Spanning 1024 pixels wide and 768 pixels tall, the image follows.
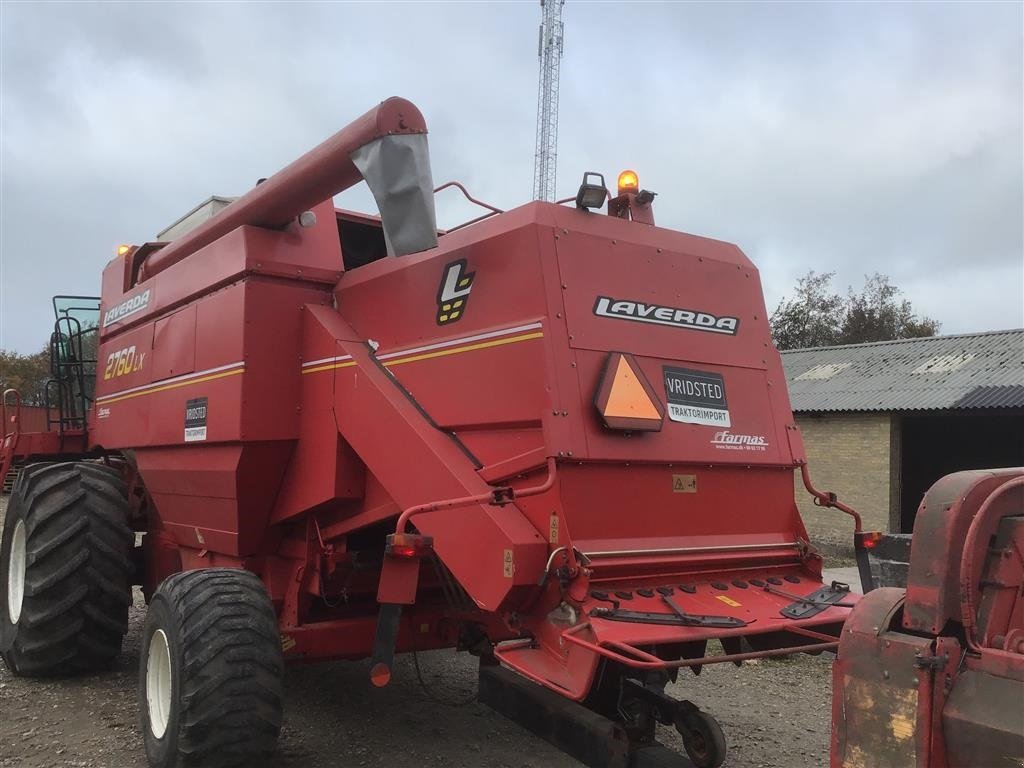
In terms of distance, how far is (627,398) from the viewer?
11.9 ft

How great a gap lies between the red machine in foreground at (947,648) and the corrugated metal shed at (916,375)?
1363cm

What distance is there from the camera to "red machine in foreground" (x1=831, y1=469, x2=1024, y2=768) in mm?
2184

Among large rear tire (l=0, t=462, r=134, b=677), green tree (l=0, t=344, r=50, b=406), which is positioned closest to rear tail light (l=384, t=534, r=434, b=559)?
large rear tire (l=0, t=462, r=134, b=677)

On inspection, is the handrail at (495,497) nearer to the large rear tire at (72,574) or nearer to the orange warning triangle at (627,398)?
the orange warning triangle at (627,398)

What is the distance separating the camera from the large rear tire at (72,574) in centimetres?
541

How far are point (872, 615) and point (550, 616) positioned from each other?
4.03 ft

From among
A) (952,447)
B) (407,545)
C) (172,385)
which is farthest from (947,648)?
(952,447)

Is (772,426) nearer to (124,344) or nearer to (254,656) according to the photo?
(254,656)

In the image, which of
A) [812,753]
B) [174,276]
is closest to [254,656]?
[174,276]

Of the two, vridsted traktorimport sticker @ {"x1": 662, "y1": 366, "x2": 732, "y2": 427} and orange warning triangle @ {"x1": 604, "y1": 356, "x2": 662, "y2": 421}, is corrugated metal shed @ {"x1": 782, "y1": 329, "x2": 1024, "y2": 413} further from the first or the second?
orange warning triangle @ {"x1": 604, "y1": 356, "x2": 662, "y2": 421}

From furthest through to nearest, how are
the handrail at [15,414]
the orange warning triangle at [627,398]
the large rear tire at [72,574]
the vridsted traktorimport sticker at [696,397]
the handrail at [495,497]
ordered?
the handrail at [15,414] → the large rear tire at [72,574] → the vridsted traktorimport sticker at [696,397] → the orange warning triangle at [627,398] → the handrail at [495,497]

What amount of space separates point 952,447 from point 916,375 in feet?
16.3

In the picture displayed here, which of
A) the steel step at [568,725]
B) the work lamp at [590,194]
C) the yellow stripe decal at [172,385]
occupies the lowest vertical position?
the steel step at [568,725]

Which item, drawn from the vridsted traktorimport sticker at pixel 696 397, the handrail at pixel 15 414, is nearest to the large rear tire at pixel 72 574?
the handrail at pixel 15 414
